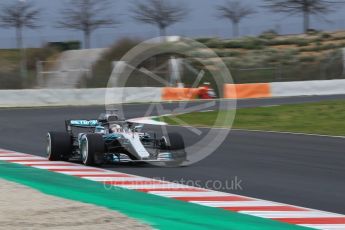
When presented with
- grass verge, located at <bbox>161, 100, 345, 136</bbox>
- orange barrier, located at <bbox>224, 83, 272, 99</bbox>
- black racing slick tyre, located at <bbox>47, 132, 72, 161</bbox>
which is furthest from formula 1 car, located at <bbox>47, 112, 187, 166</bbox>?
orange barrier, located at <bbox>224, 83, 272, 99</bbox>

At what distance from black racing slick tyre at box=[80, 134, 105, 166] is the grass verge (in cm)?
832

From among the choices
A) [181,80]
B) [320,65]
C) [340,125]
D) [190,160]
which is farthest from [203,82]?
[190,160]

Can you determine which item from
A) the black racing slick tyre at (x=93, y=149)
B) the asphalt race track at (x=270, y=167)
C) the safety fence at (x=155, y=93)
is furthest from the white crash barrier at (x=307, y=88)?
the black racing slick tyre at (x=93, y=149)

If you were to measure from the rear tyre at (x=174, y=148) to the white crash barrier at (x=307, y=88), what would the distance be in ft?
89.0

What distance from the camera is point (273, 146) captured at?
50.5 feet

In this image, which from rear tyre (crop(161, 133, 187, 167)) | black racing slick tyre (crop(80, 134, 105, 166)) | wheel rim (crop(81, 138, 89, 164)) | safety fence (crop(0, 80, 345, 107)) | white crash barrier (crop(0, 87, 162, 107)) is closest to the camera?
black racing slick tyre (crop(80, 134, 105, 166))

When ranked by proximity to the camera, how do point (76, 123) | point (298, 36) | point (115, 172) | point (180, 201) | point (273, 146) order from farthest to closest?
point (298, 36), point (273, 146), point (76, 123), point (115, 172), point (180, 201)

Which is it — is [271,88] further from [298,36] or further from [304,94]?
[298,36]

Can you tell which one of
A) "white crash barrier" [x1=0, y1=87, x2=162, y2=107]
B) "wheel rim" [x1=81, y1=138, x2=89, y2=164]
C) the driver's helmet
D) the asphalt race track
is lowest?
the asphalt race track

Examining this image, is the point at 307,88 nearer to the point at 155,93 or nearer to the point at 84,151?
the point at 155,93

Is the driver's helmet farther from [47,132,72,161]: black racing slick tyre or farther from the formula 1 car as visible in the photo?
[47,132,72,161]: black racing slick tyre

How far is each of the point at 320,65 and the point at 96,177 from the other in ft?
114

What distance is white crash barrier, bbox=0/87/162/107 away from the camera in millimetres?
32562

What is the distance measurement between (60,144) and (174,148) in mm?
2067
